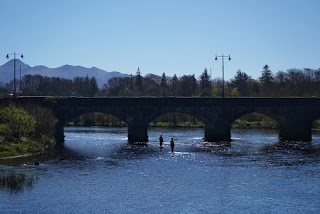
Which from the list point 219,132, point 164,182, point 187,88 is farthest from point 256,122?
point 164,182

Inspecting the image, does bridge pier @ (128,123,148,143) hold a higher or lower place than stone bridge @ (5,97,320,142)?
lower

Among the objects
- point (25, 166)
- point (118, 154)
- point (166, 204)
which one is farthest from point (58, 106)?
point (166, 204)

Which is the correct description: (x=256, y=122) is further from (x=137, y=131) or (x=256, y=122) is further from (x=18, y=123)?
(x=18, y=123)

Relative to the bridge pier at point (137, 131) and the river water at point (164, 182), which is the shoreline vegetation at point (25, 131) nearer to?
the river water at point (164, 182)

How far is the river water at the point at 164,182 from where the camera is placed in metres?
35.9

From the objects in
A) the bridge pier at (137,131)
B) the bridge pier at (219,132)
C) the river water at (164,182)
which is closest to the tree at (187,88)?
the bridge pier at (219,132)

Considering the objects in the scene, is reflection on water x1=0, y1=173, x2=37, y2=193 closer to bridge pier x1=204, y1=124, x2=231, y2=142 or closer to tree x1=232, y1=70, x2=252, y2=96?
bridge pier x1=204, y1=124, x2=231, y2=142

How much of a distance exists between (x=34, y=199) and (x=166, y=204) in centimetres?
882

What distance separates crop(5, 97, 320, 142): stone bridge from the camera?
86250mm

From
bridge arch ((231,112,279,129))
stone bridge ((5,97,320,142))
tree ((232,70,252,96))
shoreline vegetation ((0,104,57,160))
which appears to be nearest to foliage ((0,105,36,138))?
shoreline vegetation ((0,104,57,160))

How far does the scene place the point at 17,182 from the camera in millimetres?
44000

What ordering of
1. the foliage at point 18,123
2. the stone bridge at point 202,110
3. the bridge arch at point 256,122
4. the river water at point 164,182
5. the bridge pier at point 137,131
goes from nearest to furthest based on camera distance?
the river water at point 164,182 → the foliage at point 18,123 → the stone bridge at point 202,110 → the bridge pier at point 137,131 → the bridge arch at point 256,122

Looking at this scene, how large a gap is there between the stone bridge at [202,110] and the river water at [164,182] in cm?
1627

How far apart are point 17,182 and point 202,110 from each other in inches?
1893
